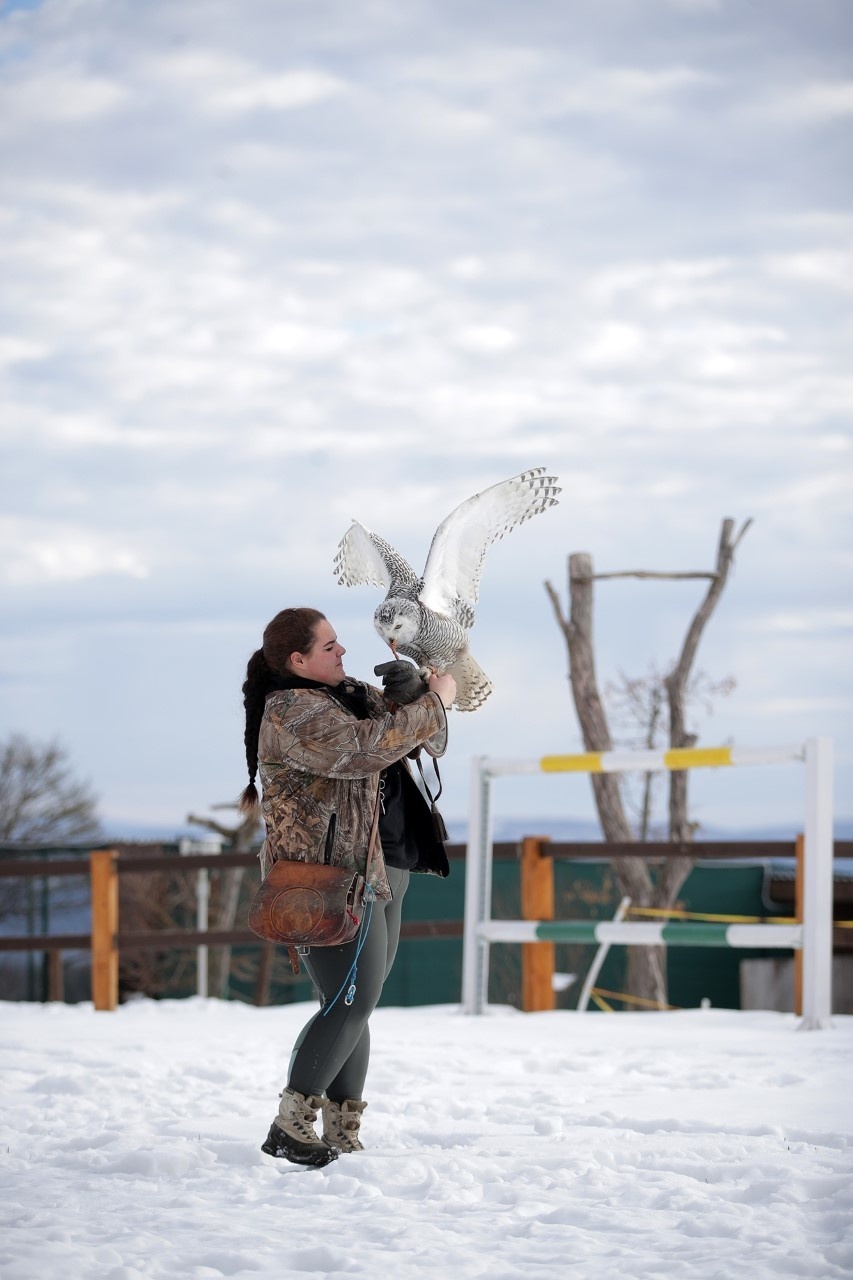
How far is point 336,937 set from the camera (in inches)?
125

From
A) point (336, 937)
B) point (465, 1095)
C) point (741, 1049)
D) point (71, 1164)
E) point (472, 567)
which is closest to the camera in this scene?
point (336, 937)

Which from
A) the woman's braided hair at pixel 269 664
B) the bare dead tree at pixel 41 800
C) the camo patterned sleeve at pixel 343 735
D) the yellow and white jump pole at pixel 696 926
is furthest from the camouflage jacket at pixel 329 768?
the bare dead tree at pixel 41 800

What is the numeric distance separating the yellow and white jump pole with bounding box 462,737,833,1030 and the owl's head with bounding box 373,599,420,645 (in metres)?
2.89

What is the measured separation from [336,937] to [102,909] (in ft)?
18.1

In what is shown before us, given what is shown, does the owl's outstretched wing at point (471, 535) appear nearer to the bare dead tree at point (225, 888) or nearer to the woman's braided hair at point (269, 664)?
the woman's braided hair at point (269, 664)

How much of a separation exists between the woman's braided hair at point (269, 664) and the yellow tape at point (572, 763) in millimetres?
3749

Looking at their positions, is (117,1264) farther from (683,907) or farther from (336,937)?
(683,907)

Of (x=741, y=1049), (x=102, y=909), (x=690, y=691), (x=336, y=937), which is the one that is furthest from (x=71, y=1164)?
(x=690, y=691)

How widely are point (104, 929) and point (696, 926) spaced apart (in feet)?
11.9

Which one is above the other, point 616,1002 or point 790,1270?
point 790,1270

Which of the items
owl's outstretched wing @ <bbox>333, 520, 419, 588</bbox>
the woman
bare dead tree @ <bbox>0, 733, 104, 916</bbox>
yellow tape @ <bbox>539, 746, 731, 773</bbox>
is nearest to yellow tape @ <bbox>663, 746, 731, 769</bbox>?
yellow tape @ <bbox>539, 746, 731, 773</bbox>

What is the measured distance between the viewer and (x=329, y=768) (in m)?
3.20

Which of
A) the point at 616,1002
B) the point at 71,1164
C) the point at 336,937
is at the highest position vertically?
the point at 336,937

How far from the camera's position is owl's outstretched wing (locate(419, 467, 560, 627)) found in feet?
13.0
